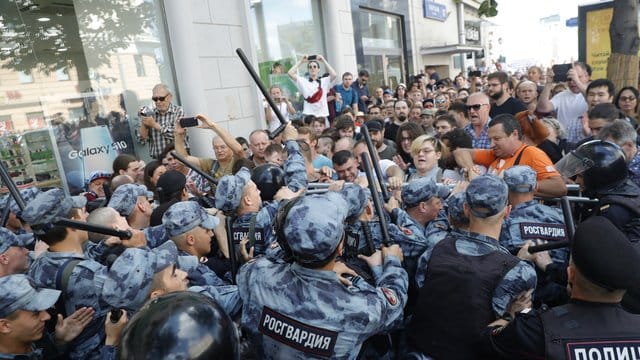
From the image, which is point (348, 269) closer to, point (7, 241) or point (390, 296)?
point (390, 296)

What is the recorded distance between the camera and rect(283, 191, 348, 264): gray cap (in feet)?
5.48

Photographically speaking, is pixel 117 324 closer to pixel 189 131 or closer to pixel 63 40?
pixel 189 131

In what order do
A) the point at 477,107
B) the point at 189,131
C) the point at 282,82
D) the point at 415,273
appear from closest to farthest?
the point at 415,273 → the point at 477,107 → the point at 189,131 → the point at 282,82

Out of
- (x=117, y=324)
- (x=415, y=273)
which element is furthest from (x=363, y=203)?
(x=117, y=324)

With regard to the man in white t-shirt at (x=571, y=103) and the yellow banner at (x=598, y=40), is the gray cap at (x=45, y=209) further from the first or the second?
the yellow banner at (x=598, y=40)

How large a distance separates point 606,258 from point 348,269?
3.41 ft

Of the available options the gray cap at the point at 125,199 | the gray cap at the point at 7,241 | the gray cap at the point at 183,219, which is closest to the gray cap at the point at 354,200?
the gray cap at the point at 183,219

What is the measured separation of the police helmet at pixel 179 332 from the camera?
3.49 ft

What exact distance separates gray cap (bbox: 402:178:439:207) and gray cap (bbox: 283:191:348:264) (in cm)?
122

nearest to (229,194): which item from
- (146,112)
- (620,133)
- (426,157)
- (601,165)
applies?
(426,157)

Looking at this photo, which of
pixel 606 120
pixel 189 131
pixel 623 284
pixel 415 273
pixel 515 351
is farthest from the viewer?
pixel 189 131

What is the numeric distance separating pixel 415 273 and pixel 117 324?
60.3 inches

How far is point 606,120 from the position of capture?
4.27 metres

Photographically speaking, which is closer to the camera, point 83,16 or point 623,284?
point 623,284
